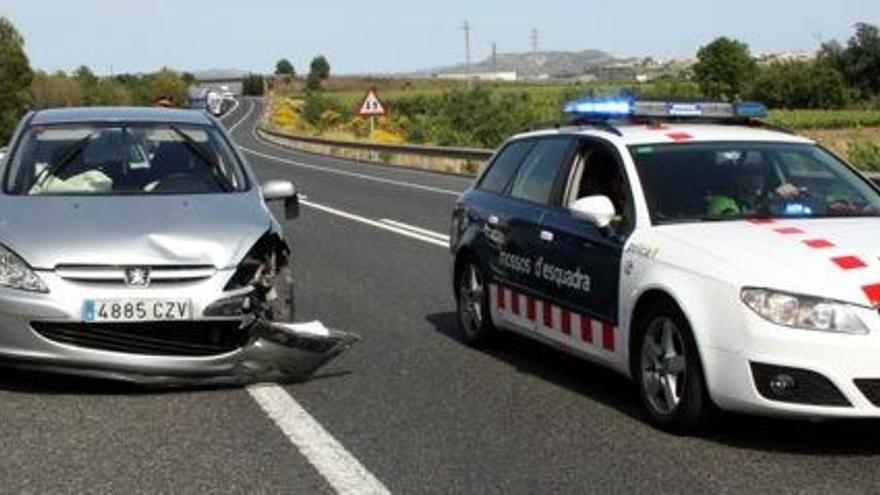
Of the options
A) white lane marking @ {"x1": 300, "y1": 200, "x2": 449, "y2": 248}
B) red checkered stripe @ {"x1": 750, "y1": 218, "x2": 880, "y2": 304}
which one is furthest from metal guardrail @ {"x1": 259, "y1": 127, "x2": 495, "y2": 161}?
red checkered stripe @ {"x1": 750, "y1": 218, "x2": 880, "y2": 304}

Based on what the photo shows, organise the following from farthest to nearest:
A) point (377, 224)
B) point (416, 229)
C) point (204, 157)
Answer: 1. point (377, 224)
2. point (416, 229)
3. point (204, 157)

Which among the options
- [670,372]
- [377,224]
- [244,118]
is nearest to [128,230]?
[670,372]

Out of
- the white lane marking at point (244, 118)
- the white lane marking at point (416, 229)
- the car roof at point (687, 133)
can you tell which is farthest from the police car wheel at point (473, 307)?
the white lane marking at point (244, 118)

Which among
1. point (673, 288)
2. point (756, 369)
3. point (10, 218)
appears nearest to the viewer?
point (756, 369)

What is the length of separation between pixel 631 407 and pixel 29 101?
13268cm

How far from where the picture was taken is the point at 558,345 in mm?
7418

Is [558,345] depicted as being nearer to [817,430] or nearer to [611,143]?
[611,143]

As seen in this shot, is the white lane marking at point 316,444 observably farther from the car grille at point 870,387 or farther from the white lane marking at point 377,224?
the white lane marking at point 377,224

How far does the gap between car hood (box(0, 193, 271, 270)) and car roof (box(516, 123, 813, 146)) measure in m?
2.02

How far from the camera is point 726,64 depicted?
111188 mm

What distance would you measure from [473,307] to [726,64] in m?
106

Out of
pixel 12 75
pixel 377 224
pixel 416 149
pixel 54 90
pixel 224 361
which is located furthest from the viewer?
pixel 54 90

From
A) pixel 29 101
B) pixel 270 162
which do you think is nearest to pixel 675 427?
pixel 270 162

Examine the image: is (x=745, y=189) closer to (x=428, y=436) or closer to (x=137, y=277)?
(x=428, y=436)
